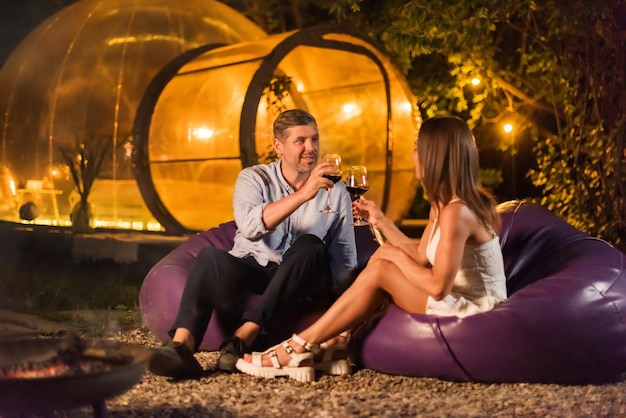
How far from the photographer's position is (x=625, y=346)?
438 cm

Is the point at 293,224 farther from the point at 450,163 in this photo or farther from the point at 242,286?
the point at 450,163

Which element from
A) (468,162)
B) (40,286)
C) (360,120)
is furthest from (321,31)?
(468,162)

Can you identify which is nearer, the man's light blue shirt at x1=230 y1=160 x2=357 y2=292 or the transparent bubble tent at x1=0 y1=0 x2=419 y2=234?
the man's light blue shirt at x1=230 y1=160 x2=357 y2=292

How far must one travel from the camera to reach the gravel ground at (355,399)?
12.5ft

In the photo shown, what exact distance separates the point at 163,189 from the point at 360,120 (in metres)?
2.24

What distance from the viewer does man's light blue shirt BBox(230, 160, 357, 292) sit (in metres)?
5.00

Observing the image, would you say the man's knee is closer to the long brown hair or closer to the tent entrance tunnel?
the long brown hair

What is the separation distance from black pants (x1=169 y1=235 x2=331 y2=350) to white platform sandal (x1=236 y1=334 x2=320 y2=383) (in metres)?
0.21

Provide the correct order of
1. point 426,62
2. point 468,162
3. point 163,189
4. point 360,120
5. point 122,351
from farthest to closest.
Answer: point 426,62
point 360,120
point 163,189
point 468,162
point 122,351

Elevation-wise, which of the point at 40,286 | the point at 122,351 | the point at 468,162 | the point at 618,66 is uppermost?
the point at 618,66

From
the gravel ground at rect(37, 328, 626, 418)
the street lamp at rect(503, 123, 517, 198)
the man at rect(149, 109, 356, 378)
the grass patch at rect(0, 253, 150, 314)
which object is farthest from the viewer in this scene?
the street lamp at rect(503, 123, 517, 198)

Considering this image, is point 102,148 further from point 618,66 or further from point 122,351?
point 122,351

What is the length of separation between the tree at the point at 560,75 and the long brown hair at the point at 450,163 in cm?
406

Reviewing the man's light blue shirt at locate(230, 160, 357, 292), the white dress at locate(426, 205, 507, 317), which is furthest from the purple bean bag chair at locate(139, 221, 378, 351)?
the white dress at locate(426, 205, 507, 317)
